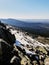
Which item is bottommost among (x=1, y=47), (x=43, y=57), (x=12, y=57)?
(x=43, y=57)

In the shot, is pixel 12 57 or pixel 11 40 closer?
pixel 12 57

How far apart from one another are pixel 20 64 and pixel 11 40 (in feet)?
39.1

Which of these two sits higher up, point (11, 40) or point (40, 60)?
point (11, 40)

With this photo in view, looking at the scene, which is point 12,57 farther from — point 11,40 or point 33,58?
point 11,40

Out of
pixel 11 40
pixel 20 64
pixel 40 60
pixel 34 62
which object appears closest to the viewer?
pixel 20 64

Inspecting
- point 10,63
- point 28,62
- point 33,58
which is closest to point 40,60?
point 33,58

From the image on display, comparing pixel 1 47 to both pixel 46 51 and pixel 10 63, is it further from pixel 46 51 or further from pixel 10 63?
pixel 46 51

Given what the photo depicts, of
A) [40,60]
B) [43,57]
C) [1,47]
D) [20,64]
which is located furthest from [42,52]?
[1,47]

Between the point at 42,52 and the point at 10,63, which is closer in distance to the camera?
the point at 10,63

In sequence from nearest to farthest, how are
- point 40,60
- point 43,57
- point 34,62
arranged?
point 34,62 < point 40,60 < point 43,57

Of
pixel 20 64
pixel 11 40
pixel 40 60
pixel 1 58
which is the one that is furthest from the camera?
pixel 11 40

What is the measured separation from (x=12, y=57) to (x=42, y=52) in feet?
43.0

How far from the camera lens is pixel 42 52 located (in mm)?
40781

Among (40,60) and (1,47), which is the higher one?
(1,47)
